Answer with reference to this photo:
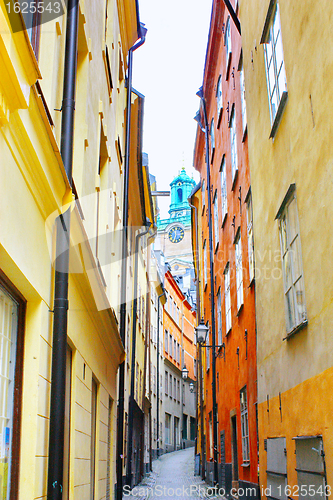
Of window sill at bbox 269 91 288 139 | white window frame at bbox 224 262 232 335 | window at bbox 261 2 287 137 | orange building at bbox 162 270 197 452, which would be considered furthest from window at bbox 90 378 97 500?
orange building at bbox 162 270 197 452

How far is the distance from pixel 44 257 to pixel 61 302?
482 millimetres

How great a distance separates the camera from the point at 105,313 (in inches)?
331

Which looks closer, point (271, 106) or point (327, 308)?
point (327, 308)

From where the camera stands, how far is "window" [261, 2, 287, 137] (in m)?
7.07

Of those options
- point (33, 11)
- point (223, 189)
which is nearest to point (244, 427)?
point (223, 189)

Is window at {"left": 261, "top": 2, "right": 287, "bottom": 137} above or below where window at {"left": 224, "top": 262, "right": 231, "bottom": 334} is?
above

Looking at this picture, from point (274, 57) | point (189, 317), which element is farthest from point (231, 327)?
point (189, 317)

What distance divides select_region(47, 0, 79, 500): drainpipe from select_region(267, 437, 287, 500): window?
3073mm

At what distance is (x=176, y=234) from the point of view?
9269 centimetres

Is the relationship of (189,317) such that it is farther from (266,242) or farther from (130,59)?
(266,242)

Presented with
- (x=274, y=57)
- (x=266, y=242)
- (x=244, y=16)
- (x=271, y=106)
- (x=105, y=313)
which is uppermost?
(x=244, y=16)

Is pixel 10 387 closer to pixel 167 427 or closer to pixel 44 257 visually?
pixel 44 257

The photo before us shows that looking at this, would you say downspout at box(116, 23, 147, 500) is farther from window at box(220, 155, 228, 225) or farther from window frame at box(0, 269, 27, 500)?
window frame at box(0, 269, 27, 500)

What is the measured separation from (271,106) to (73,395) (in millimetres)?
4555
